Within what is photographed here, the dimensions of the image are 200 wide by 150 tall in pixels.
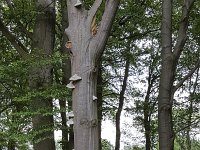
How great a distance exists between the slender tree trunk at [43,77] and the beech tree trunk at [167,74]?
216 centimetres

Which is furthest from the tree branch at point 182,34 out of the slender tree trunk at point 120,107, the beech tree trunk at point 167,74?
the slender tree trunk at point 120,107

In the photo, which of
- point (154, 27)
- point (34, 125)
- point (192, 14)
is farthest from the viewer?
point (154, 27)

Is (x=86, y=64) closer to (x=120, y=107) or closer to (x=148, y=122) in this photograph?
(x=120, y=107)

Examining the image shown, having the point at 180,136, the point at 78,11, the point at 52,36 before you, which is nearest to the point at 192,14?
the point at 52,36

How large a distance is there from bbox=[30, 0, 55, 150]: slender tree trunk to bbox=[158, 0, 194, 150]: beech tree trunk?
7.10 ft

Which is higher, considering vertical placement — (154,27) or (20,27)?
(154,27)

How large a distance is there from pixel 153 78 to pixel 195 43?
485 centimetres

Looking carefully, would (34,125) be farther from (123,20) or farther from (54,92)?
(123,20)

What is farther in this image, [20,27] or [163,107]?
[20,27]

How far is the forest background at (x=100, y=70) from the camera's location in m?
7.19

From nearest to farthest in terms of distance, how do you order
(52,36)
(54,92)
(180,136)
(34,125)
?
(54,92) < (34,125) < (52,36) < (180,136)

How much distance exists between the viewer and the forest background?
23.6 feet

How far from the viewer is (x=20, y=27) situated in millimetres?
9836

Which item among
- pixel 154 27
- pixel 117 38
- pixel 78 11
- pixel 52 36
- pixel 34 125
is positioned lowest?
pixel 34 125
